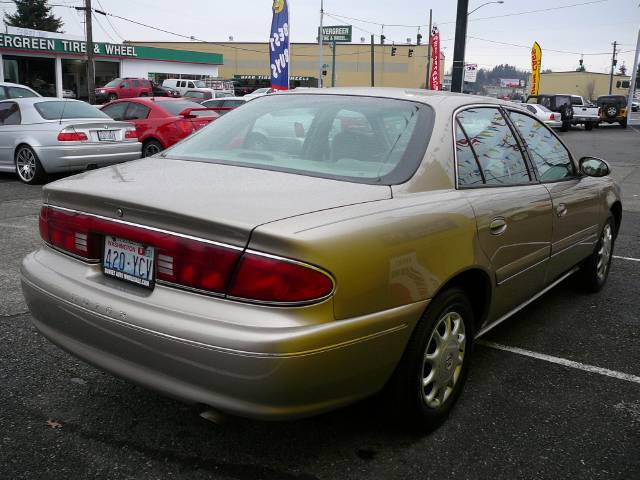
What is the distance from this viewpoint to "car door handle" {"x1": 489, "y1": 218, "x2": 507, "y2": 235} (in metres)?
2.96

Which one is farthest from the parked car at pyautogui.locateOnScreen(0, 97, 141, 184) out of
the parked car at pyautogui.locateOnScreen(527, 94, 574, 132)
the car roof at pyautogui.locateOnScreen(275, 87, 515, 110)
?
the parked car at pyautogui.locateOnScreen(527, 94, 574, 132)

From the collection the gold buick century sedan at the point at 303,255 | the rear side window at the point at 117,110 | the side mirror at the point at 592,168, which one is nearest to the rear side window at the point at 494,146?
the gold buick century sedan at the point at 303,255

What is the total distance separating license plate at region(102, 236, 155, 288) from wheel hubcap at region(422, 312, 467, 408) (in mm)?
1193

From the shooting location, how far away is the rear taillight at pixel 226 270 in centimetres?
205

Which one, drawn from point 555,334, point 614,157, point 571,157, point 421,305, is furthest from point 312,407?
point 614,157

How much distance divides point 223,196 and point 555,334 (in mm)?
2743

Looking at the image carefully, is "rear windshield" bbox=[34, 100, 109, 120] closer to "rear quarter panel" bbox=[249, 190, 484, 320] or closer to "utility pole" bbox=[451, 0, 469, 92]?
"utility pole" bbox=[451, 0, 469, 92]

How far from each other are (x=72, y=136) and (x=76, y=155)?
1.01ft

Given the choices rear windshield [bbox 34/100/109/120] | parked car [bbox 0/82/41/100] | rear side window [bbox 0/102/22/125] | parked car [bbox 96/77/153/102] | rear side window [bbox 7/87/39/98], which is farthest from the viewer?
parked car [bbox 96/77/153/102]

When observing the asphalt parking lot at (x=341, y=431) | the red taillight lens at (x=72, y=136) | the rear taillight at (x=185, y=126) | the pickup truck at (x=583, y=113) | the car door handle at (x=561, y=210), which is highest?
the pickup truck at (x=583, y=113)

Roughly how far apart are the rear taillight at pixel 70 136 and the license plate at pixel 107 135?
28 centimetres

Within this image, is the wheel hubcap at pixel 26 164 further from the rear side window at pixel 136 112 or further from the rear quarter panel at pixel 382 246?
the rear quarter panel at pixel 382 246

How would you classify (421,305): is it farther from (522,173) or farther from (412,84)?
(412,84)

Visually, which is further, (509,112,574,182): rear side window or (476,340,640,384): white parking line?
(509,112,574,182): rear side window
